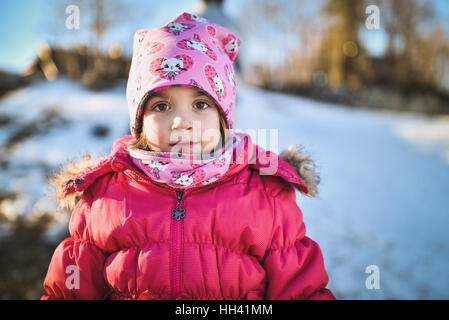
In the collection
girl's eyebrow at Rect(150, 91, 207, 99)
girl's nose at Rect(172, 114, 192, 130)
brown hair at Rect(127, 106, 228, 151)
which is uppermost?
girl's eyebrow at Rect(150, 91, 207, 99)

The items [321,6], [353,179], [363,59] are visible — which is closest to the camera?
[353,179]

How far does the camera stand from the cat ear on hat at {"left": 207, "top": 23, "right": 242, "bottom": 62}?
1402 millimetres

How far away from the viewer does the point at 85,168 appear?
1387 millimetres

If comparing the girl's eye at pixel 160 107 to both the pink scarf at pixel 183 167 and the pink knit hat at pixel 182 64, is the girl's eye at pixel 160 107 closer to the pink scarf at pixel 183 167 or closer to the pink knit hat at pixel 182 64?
the pink knit hat at pixel 182 64

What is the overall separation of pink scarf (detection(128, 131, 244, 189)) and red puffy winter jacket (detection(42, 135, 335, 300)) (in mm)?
75

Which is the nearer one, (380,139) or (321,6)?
(380,139)

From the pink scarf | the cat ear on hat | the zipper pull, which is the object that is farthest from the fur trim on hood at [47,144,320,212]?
the cat ear on hat

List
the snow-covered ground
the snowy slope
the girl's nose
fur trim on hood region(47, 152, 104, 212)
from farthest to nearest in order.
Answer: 1. the snow-covered ground
2. the snowy slope
3. fur trim on hood region(47, 152, 104, 212)
4. the girl's nose

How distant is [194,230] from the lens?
119cm

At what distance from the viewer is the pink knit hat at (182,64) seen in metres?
1.20

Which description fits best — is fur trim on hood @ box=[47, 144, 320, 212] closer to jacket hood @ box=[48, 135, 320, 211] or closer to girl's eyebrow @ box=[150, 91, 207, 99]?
jacket hood @ box=[48, 135, 320, 211]
